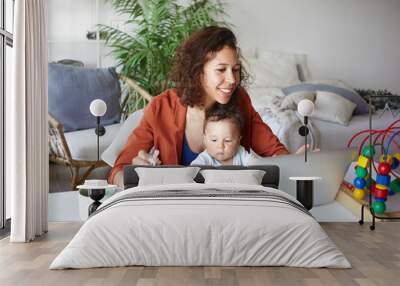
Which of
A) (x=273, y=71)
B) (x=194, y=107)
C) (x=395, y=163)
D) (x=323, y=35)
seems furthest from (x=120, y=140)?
(x=395, y=163)

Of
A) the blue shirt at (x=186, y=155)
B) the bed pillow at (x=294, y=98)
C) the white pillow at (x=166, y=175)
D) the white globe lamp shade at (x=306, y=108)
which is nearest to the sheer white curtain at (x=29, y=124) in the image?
the white pillow at (x=166, y=175)

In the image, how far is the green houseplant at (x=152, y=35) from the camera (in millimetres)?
6773

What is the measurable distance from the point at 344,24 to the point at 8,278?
4.42 m

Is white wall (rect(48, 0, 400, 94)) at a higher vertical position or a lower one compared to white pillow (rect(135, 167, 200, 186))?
higher

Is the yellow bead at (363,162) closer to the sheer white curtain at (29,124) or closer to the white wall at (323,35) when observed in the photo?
the white wall at (323,35)

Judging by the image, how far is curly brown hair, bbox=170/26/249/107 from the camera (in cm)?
661

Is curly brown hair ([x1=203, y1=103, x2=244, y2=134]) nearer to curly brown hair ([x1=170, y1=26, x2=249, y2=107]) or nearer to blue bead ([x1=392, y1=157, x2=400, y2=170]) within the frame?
curly brown hair ([x1=170, y1=26, x2=249, y2=107])

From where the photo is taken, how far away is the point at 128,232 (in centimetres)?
431

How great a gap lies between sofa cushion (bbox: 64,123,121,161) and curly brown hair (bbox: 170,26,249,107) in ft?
2.72

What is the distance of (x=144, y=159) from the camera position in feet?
21.7

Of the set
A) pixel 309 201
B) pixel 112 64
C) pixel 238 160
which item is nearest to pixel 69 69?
pixel 112 64

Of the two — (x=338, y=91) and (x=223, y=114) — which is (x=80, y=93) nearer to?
(x=223, y=114)

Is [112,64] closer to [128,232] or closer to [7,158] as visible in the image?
[7,158]

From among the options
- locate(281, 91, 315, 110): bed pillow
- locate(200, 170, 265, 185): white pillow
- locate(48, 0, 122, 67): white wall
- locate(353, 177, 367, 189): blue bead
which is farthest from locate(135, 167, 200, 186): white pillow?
locate(353, 177, 367, 189): blue bead
